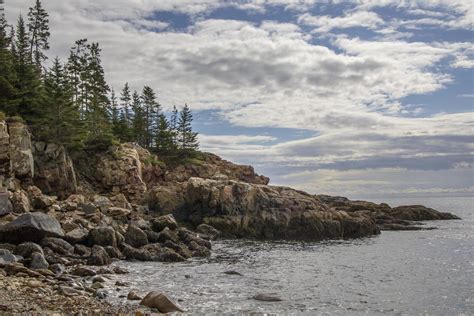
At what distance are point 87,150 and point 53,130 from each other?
1149 cm

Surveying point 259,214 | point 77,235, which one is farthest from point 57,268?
point 259,214

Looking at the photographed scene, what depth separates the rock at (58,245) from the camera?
29531 mm

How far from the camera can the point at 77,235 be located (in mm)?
33281

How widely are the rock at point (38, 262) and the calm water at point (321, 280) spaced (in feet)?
14.7

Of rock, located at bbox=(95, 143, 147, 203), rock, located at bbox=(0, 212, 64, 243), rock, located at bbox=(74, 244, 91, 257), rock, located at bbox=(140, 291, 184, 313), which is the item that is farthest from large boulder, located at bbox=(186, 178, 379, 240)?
rock, located at bbox=(140, 291, 184, 313)

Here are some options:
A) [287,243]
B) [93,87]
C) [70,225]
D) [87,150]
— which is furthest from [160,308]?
[93,87]

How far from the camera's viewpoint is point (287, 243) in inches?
1922

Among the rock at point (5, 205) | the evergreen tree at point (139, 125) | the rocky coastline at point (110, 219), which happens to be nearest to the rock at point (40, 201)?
the rocky coastline at point (110, 219)

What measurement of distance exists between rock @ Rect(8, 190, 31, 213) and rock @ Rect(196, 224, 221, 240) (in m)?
19.5

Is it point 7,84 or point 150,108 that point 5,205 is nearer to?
point 7,84

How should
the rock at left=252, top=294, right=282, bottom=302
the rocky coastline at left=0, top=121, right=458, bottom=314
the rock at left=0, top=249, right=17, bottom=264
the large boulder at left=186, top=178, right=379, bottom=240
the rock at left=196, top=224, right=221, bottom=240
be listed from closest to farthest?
the rocky coastline at left=0, top=121, right=458, bottom=314 < the rock at left=252, top=294, right=282, bottom=302 < the rock at left=0, top=249, right=17, bottom=264 < the rock at left=196, top=224, right=221, bottom=240 < the large boulder at left=186, top=178, right=379, bottom=240

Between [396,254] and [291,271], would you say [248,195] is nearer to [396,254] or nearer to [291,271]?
[396,254]

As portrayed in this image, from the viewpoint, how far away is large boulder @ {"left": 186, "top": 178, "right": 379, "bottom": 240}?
178 feet

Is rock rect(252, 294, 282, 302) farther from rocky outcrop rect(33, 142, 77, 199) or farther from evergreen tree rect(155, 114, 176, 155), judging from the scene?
evergreen tree rect(155, 114, 176, 155)
